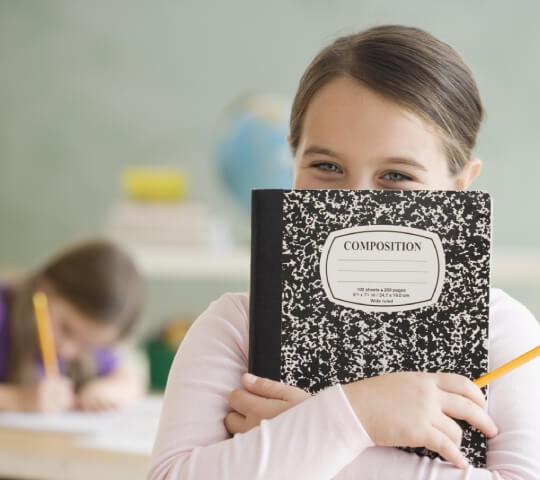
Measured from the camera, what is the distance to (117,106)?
2896 millimetres

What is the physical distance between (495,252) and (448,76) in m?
1.81

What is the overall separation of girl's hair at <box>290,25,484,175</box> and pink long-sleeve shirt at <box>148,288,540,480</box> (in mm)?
215

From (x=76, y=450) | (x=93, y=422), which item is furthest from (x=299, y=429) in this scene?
(x=93, y=422)

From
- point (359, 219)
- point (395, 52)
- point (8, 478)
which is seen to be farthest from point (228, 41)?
point (359, 219)

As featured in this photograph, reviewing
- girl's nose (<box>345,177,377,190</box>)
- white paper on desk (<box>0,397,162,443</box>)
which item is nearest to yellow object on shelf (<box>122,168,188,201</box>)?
white paper on desk (<box>0,397,162,443</box>)

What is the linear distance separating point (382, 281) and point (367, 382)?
0.30ft

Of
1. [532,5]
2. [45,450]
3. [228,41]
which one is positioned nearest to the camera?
[45,450]

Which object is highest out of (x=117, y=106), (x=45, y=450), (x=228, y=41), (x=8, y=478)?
(x=228, y=41)

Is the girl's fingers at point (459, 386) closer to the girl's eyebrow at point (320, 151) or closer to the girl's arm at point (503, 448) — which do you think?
the girl's arm at point (503, 448)

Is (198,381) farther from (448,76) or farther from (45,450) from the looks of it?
(45,450)

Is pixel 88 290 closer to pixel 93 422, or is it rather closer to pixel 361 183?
pixel 93 422

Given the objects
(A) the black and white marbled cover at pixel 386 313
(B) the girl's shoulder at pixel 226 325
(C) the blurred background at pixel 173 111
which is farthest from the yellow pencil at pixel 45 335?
(A) the black and white marbled cover at pixel 386 313

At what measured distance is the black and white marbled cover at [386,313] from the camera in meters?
0.74

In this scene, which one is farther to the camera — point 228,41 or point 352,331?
point 228,41
